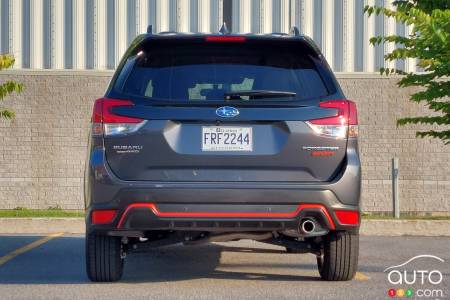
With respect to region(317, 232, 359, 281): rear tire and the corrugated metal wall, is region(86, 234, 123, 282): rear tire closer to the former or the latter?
region(317, 232, 359, 281): rear tire

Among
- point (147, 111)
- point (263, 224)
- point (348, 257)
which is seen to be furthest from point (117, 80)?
point (348, 257)

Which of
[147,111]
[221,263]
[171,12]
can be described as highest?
[171,12]

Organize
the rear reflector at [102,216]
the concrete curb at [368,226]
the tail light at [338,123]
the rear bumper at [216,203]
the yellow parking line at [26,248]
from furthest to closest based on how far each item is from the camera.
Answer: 1. the concrete curb at [368,226]
2. the yellow parking line at [26,248]
3. the tail light at [338,123]
4. the rear reflector at [102,216]
5. the rear bumper at [216,203]

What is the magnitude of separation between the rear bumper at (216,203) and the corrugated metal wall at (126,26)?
14207 mm

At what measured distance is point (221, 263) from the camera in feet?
30.8

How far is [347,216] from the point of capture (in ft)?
23.1

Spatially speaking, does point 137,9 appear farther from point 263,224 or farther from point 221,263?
point 263,224

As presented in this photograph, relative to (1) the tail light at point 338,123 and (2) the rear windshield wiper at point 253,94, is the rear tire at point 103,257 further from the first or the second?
(1) the tail light at point 338,123

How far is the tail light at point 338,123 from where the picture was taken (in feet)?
23.1

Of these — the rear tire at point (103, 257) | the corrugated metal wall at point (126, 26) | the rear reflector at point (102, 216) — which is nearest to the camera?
the rear reflector at point (102, 216)

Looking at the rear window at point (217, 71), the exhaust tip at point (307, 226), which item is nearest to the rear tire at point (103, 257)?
the rear window at point (217, 71)

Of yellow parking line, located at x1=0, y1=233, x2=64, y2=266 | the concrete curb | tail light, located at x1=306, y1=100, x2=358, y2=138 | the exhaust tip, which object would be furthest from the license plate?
the concrete curb

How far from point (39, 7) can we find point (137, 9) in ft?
6.69

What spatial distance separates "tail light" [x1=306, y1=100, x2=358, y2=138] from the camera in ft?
23.1
